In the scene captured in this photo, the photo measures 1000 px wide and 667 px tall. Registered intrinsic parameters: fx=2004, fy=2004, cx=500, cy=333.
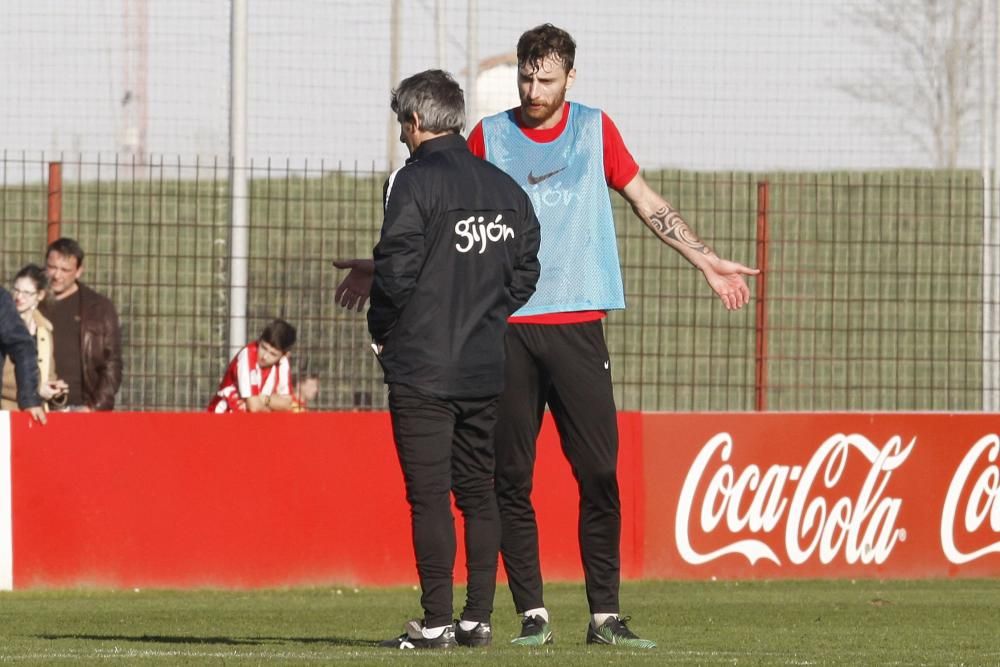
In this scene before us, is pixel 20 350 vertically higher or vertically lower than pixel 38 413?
higher

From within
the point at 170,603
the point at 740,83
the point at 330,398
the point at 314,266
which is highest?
the point at 740,83

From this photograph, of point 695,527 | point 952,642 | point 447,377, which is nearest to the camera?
point 447,377

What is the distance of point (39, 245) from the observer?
43.3 feet

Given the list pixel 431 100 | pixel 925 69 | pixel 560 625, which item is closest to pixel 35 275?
pixel 560 625

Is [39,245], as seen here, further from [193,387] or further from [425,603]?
[425,603]

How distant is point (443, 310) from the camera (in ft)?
20.0

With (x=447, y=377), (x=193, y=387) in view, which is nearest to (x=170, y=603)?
(x=193, y=387)

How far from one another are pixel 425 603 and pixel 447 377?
28.5 inches

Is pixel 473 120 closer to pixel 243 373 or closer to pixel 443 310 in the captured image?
pixel 243 373

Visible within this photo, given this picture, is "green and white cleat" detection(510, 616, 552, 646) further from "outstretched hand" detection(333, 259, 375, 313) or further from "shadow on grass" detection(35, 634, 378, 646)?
"outstretched hand" detection(333, 259, 375, 313)

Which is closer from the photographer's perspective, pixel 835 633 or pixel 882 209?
pixel 835 633

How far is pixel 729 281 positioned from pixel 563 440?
0.78 m

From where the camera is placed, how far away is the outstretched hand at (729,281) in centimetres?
673

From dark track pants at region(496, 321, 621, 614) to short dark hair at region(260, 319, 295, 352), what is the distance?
526 cm
